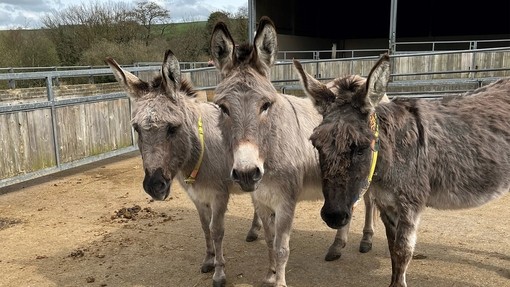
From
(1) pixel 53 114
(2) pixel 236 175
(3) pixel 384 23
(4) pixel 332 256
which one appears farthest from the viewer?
(3) pixel 384 23

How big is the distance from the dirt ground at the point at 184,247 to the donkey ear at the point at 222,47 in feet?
6.63

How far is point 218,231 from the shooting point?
355 cm

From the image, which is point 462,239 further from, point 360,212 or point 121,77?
point 121,77

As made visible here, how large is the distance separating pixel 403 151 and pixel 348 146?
63 centimetres

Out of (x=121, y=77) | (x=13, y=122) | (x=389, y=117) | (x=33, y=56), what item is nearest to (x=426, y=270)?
(x=389, y=117)

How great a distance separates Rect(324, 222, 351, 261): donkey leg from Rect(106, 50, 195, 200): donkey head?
1.82 metres

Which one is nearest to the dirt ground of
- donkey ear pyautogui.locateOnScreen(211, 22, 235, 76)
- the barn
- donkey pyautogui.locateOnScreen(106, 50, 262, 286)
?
donkey pyautogui.locateOnScreen(106, 50, 262, 286)

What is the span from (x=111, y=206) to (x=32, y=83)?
12.2m

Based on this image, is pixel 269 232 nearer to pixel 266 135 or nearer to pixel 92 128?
pixel 266 135

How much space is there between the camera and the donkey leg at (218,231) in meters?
3.51

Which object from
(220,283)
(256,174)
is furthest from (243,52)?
(220,283)

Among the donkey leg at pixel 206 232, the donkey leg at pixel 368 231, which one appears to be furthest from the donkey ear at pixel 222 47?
the donkey leg at pixel 368 231

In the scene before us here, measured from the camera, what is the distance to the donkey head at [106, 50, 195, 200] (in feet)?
9.95

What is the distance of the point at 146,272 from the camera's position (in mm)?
3844
